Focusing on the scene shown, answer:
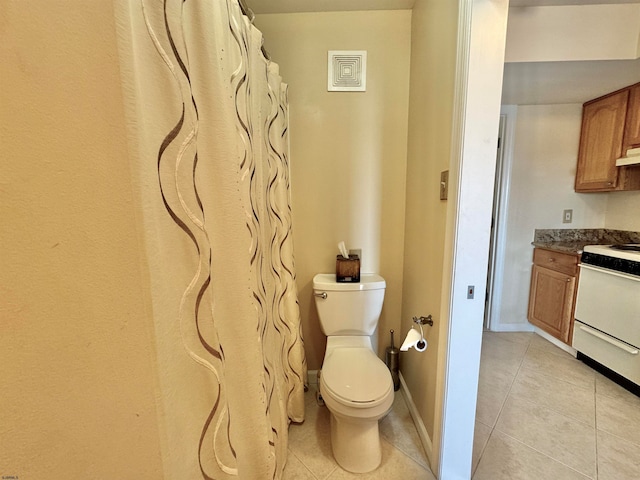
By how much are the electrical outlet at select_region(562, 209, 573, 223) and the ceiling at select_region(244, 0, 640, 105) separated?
3.09ft

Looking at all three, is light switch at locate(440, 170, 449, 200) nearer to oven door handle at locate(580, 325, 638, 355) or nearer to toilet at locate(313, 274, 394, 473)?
toilet at locate(313, 274, 394, 473)

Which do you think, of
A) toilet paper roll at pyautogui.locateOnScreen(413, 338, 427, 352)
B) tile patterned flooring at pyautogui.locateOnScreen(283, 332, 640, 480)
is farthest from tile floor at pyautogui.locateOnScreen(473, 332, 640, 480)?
toilet paper roll at pyautogui.locateOnScreen(413, 338, 427, 352)

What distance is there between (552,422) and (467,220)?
144cm

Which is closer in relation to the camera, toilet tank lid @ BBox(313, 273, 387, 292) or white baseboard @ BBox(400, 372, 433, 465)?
white baseboard @ BBox(400, 372, 433, 465)

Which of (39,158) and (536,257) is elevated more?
(39,158)

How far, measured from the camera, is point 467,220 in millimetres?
970

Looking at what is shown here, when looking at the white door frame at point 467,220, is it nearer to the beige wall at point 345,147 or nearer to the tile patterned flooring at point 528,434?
the tile patterned flooring at point 528,434

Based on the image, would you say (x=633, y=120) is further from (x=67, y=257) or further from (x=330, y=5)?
(x=67, y=257)

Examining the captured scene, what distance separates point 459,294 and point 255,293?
2.57 feet

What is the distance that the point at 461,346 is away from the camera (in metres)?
1.03

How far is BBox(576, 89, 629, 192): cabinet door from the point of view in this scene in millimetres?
1907

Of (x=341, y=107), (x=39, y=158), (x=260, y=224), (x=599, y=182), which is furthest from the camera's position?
(x=599, y=182)

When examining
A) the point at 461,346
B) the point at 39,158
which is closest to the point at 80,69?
the point at 39,158

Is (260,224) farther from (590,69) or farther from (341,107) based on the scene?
(590,69)
